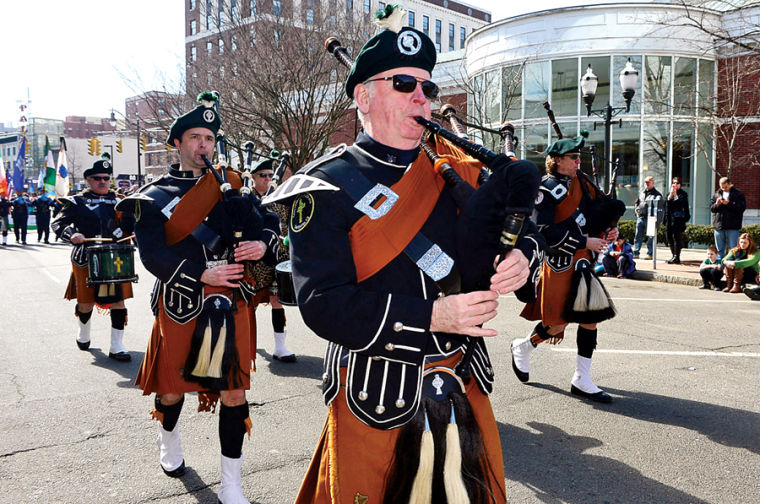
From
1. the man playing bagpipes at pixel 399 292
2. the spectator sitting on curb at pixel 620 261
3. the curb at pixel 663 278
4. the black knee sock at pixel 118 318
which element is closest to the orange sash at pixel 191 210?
the man playing bagpipes at pixel 399 292

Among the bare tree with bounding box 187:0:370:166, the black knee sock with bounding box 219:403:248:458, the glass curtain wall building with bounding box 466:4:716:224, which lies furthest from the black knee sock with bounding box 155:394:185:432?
the glass curtain wall building with bounding box 466:4:716:224

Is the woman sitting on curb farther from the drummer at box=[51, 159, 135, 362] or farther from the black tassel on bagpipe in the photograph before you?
the black tassel on bagpipe

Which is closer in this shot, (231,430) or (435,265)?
(435,265)

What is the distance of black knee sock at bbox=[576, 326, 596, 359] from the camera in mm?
5516

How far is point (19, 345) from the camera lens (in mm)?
7762

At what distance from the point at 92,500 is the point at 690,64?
24.4 meters

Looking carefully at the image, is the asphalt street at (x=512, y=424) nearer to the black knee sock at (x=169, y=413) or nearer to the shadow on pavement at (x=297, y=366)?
the shadow on pavement at (x=297, y=366)

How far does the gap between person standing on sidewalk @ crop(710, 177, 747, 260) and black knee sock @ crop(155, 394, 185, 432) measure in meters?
12.8

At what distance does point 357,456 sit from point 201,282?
1899 mm

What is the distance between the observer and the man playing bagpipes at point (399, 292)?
6.16 feet

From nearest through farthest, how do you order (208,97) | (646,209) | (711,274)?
1. (208,97)
2. (711,274)
3. (646,209)

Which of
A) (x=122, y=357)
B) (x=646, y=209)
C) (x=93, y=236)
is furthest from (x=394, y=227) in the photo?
(x=646, y=209)

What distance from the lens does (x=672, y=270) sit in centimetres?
1412

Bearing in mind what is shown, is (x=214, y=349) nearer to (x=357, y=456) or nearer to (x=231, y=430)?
(x=231, y=430)
